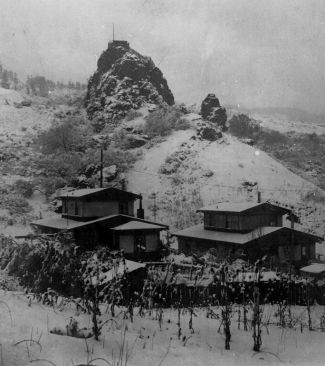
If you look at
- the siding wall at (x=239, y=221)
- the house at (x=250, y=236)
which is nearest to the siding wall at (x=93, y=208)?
the house at (x=250, y=236)

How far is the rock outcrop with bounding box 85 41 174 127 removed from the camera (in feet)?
261

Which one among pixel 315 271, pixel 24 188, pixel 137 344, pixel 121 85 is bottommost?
pixel 315 271

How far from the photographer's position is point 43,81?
5581 inches

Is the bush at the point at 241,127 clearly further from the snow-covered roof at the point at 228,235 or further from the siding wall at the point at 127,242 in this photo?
the siding wall at the point at 127,242

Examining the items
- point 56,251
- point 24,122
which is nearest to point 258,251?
point 56,251

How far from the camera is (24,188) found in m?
53.4

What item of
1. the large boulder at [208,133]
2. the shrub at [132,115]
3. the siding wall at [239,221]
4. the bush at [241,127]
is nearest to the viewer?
the siding wall at [239,221]

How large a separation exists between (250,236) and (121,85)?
2304 inches

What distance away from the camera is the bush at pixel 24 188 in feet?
173

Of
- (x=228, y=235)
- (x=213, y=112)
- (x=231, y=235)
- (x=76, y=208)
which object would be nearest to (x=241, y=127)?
(x=213, y=112)

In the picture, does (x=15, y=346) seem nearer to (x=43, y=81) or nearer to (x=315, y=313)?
(x=315, y=313)

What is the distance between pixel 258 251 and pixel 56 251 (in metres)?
25.8

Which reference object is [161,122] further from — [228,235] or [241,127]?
[228,235]

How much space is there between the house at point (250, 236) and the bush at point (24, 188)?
25760mm
